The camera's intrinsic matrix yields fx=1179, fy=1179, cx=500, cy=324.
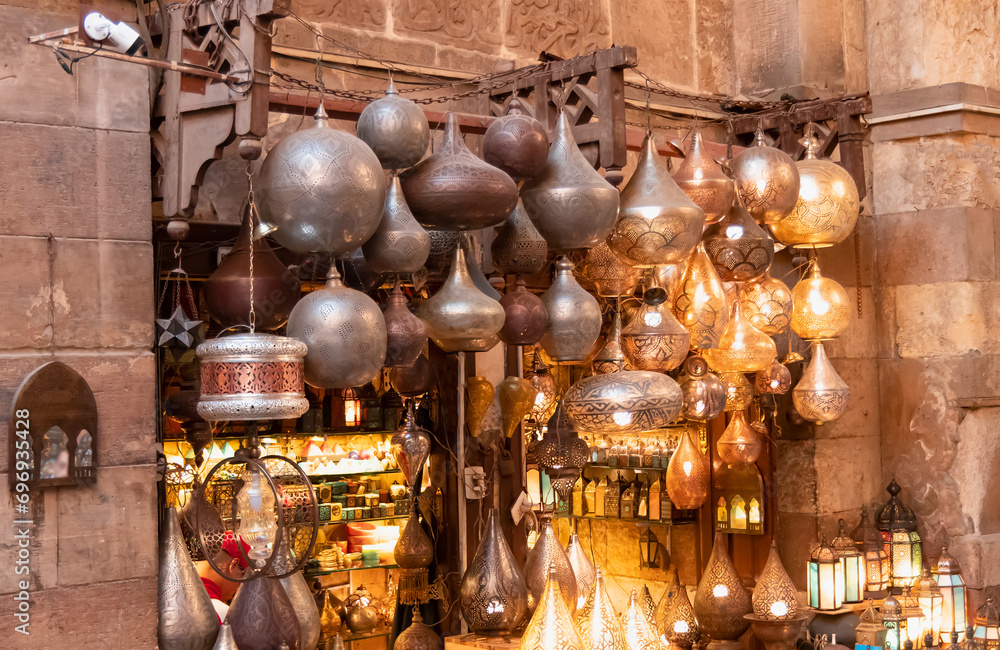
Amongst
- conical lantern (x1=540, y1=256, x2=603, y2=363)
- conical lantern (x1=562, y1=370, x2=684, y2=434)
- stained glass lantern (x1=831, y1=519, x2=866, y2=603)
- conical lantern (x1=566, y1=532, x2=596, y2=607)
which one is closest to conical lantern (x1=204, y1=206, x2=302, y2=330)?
conical lantern (x1=540, y1=256, x2=603, y2=363)

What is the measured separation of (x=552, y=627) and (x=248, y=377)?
4.14ft

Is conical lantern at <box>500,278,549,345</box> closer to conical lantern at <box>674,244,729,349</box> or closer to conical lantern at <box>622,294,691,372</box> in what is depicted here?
conical lantern at <box>622,294,691,372</box>

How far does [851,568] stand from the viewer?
17.0 ft

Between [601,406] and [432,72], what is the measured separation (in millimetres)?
1596

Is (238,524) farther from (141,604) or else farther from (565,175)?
(565,175)

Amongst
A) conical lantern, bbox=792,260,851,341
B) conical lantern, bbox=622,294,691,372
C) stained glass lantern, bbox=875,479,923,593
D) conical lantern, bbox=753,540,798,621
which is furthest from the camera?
stained glass lantern, bbox=875,479,923,593

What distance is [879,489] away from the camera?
18.7 feet

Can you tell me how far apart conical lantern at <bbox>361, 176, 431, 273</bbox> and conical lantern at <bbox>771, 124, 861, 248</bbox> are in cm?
169

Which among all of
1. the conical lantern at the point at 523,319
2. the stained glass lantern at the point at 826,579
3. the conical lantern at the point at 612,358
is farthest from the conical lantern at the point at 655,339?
the stained glass lantern at the point at 826,579

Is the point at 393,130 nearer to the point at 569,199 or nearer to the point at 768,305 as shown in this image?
the point at 569,199

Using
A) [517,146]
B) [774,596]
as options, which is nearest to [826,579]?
[774,596]

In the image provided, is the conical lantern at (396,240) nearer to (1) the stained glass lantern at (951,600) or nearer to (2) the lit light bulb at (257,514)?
(2) the lit light bulb at (257,514)

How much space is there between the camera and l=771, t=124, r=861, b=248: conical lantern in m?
Result: 4.38

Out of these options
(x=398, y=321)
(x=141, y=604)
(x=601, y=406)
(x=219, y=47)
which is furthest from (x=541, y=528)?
(x=219, y=47)
